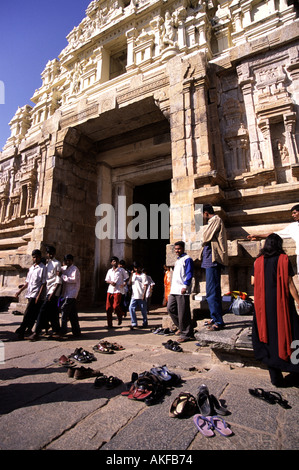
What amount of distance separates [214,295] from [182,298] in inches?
27.8

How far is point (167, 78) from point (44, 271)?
5833mm

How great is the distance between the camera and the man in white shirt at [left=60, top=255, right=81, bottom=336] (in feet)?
15.3

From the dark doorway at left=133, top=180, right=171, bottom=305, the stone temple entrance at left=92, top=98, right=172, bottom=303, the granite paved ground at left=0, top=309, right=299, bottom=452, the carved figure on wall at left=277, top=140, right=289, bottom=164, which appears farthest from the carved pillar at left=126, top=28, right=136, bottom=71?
the granite paved ground at left=0, top=309, right=299, bottom=452

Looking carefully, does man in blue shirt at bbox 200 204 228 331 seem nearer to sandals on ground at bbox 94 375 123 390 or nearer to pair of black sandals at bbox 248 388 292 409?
pair of black sandals at bbox 248 388 292 409

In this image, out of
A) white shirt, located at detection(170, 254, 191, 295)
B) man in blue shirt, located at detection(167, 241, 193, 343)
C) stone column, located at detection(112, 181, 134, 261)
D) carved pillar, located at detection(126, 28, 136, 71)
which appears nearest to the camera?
man in blue shirt, located at detection(167, 241, 193, 343)

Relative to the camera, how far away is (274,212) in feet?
17.0

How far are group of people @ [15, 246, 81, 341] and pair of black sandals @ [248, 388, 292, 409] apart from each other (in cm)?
345

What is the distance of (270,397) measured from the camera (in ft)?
6.31

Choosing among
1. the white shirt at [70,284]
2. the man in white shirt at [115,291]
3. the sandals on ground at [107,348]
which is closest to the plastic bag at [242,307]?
the sandals on ground at [107,348]

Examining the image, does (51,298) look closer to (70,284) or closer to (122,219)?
(70,284)

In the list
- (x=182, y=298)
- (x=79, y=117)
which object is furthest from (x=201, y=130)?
(x=79, y=117)

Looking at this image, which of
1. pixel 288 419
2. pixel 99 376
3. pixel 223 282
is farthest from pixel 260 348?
pixel 223 282

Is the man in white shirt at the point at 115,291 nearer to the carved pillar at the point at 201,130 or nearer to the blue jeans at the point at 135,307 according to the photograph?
the blue jeans at the point at 135,307
